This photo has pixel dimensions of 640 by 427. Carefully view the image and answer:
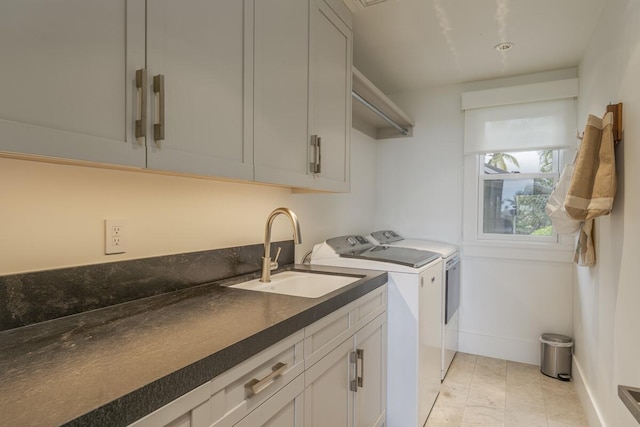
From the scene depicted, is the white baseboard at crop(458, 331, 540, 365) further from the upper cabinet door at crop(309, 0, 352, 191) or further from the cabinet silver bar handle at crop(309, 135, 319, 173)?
the cabinet silver bar handle at crop(309, 135, 319, 173)

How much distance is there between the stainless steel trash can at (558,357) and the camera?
2.74 m

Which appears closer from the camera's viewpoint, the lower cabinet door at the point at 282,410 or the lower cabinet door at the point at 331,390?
the lower cabinet door at the point at 282,410

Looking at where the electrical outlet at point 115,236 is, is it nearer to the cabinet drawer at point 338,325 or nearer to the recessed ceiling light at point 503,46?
the cabinet drawer at point 338,325

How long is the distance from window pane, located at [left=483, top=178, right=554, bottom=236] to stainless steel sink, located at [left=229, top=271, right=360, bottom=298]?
2.01 metres

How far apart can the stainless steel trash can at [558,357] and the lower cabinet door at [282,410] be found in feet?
8.07

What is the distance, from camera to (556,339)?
2.80 m

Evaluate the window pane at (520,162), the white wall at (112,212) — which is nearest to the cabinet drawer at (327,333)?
the white wall at (112,212)

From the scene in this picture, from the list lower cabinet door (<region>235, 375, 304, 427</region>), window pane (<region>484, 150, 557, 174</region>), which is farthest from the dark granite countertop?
window pane (<region>484, 150, 557, 174</region>)

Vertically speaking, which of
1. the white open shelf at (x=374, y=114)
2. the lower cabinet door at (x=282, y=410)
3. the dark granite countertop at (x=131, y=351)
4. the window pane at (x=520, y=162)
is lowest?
the lower cabinet door at (x=282, y=410)

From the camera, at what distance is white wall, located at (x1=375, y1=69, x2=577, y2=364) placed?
3012 mm

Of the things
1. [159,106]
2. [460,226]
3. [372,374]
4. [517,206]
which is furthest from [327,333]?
[517,206]

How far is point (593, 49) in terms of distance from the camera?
7.61 ft

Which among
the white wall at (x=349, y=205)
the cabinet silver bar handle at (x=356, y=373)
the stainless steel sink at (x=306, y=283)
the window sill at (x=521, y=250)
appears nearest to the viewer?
the cabinet silver bar handle at (x=356, y=373)

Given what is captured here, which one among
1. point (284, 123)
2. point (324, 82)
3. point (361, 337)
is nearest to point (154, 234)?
point (284, 123)
